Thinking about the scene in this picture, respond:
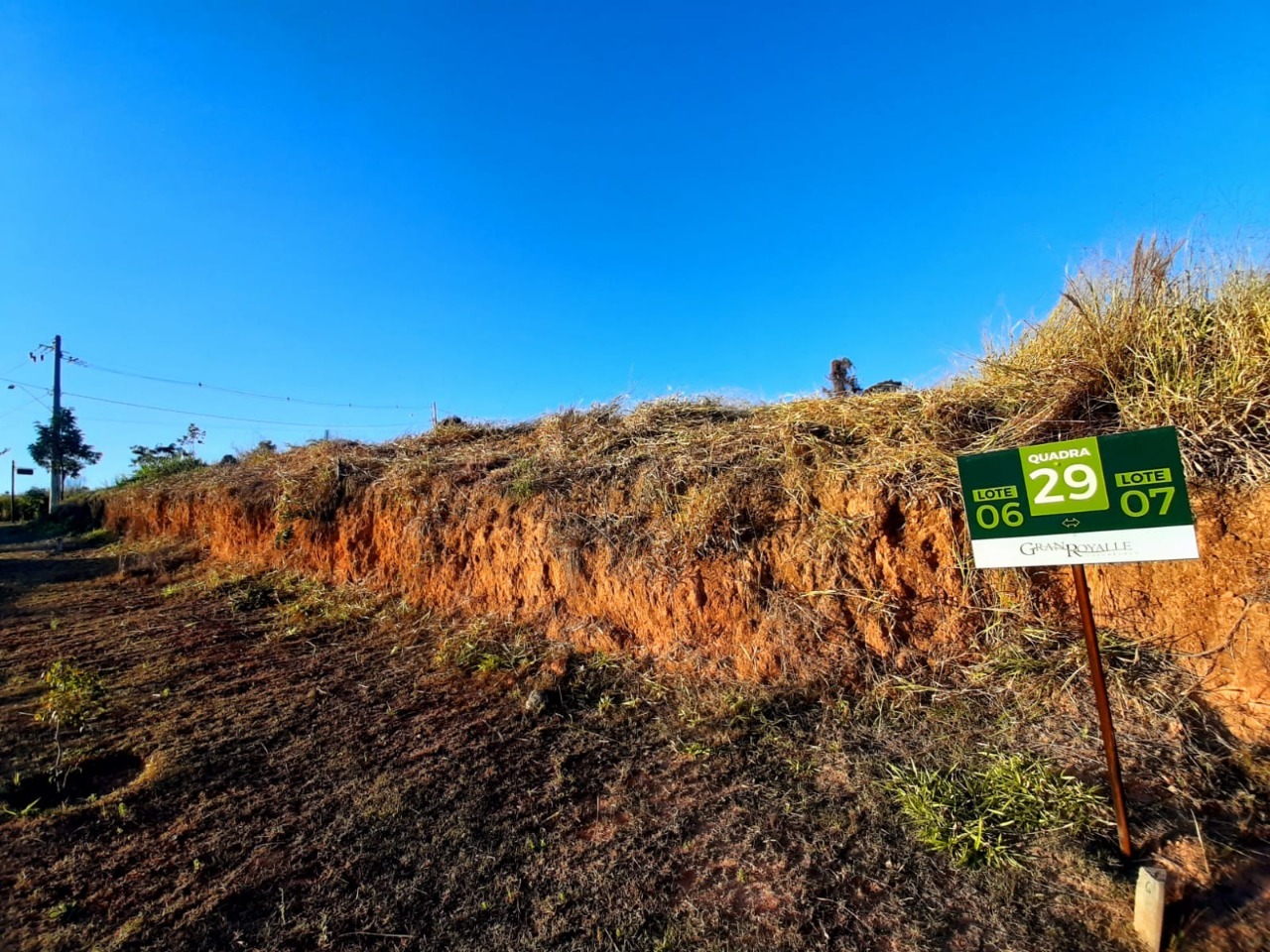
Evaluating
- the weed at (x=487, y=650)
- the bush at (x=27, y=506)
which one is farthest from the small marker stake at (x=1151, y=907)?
the bush at (x=27, y=506)

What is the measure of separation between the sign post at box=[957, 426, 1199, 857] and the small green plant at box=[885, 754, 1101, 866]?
328 millimetres

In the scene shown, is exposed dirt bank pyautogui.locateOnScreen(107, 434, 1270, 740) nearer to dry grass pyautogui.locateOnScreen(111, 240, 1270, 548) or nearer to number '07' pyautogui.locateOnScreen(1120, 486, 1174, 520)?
dry grass pyautogui.locateOnScreen(111, 240, 1270, 548)

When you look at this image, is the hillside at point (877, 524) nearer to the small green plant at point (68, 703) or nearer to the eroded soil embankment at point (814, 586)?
the eroded soil embankment at point (814, 586)

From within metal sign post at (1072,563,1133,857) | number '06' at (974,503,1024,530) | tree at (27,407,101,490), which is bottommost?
metal sign post at (1072,563,1133,857)

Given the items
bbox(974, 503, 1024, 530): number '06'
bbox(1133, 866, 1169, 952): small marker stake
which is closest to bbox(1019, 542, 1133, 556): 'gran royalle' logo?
bbox(974, 503, 1024, 530): number '06'

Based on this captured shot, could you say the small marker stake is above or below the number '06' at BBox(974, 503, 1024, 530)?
below

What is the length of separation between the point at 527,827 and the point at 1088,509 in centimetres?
311

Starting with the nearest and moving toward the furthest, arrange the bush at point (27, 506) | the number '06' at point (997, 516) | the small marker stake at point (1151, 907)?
the small marker stake at point (1151, 907), the number '06' at point (997, 516), the bush at point (27, 506)

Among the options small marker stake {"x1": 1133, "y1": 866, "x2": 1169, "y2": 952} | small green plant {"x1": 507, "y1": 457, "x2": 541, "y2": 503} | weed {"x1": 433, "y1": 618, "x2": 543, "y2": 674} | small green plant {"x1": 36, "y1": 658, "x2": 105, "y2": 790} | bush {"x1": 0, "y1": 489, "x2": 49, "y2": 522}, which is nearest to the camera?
small marker stake {"x1": 1133, "y1": 866, "x2": 1169, "y2": 952}

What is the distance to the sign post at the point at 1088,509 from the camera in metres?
2.42

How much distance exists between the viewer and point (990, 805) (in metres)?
3.11

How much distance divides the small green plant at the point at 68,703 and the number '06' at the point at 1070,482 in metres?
5.87

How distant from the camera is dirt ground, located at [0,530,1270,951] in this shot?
251 cm

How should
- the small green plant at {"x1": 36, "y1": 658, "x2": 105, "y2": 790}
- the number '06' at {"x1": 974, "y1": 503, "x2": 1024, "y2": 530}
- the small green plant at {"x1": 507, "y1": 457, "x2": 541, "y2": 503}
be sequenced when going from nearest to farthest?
the number '06' at {"x1": 974, "y1": 503, "x2": 1024, "y2": 530}
the small green plant at {"x1": 36, "y1": 658, "x2": 105, "y2": 790}
the small green plant at {"x1": 507, "y1": 457, "x2": 541, "y2": 503}
